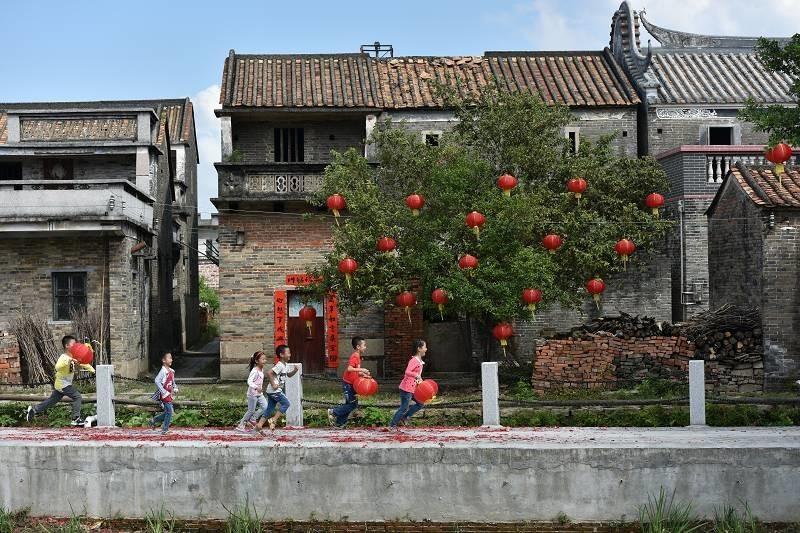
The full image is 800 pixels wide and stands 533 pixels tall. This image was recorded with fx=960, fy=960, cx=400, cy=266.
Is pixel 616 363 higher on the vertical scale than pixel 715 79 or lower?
lower

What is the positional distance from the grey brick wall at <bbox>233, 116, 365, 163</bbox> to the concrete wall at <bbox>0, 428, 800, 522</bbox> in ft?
43.7

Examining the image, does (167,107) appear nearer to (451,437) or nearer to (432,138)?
(432,138)

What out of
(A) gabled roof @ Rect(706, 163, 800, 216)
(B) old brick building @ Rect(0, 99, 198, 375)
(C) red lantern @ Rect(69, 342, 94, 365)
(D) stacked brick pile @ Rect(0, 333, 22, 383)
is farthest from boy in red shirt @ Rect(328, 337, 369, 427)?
(B) old brick building @ Rect(0, 99, 198, 375)

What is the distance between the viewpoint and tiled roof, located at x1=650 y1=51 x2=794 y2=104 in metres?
26.4

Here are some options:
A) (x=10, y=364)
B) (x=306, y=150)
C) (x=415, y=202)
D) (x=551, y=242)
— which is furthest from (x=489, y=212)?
(x=10, y=364)

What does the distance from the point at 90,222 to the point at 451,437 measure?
1262cm

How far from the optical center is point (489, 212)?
756 inches

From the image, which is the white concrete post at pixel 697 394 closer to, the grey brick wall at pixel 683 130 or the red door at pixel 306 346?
the red door at pixel 306 346

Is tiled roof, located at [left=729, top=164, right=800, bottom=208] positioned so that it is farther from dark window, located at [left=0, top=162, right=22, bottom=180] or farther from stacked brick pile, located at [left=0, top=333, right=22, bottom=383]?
dark window, located at [left=0, top=162, right=22, bottom=180]

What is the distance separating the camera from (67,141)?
2539 cm

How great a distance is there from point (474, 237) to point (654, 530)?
9204mm

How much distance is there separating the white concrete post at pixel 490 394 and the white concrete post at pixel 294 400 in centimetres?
277

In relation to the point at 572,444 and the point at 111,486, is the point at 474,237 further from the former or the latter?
→ the point at 111,486

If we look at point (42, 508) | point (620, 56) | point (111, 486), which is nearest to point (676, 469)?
point (111, 486)
